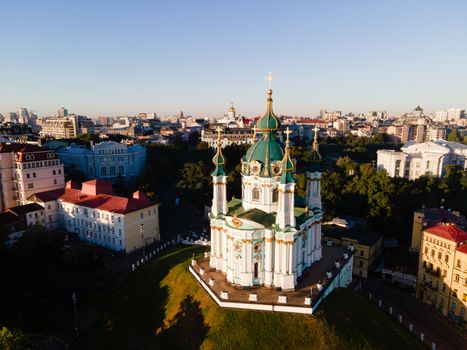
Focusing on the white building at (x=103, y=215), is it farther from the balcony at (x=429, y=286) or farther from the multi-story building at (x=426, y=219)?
the multi-story building at (x=426, y=219)

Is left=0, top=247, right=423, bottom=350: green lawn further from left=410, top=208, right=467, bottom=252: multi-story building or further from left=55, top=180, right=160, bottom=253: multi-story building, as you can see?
left=410, top=208, right=467, bottom=252: multi-story building

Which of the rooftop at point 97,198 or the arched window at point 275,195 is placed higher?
the arched window at point 275,195

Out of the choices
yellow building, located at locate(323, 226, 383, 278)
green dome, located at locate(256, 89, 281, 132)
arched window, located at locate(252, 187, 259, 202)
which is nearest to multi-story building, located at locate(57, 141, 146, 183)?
yellow building, located at locate(323, 226, 383, 278)

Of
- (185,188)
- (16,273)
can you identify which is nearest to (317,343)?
(16,273)

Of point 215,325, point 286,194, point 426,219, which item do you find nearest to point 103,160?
point 286,194

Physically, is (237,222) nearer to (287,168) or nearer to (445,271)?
(287,168)

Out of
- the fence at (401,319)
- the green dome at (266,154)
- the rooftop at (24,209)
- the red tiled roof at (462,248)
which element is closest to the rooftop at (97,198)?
the rooftop at (24,209)
